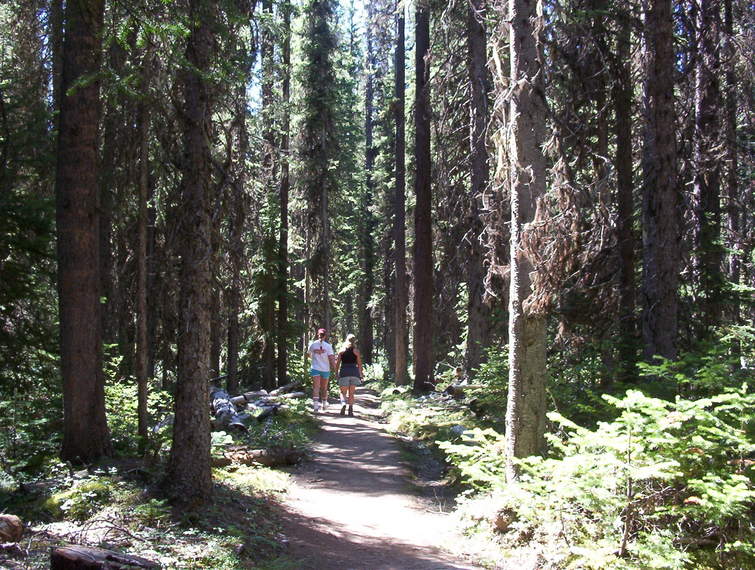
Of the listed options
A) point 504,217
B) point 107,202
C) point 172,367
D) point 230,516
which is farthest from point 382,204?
point 230,516

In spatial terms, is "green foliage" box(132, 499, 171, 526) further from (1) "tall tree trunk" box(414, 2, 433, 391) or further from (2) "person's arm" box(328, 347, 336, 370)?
(1) "tall tree trunk" box(414, 2, 433, 391)

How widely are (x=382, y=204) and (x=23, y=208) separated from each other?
989 inches

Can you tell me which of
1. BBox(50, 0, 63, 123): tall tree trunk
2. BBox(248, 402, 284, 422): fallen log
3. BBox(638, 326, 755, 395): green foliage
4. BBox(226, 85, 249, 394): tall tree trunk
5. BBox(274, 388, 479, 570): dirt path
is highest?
BBox(50, 0, 63, 123): tall tree trunk

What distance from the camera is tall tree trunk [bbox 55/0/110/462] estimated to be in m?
8.19

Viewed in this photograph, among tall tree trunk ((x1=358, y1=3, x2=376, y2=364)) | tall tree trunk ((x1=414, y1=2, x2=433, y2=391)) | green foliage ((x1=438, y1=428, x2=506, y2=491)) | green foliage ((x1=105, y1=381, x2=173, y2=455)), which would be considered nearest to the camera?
green foliage ((x1=438, y1=428, x2=506, y2=491))

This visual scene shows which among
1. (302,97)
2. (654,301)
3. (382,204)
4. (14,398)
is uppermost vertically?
(302,97)

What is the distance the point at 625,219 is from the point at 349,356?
24.9ft

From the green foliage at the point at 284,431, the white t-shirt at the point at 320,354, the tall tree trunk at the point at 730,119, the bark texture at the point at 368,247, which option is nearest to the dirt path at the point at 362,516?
the green foliage at the point at 284,431

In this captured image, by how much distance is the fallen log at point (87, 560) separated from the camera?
4.08 meters

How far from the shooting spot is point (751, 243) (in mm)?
13781

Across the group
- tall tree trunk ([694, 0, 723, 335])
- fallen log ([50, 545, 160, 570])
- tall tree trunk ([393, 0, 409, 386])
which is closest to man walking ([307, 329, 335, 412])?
tall tree trunk ([393, 0, 409, 386])

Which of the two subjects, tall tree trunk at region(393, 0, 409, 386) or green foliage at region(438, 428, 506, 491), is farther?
tall tree trunk at region(393, 0, 409, 386)

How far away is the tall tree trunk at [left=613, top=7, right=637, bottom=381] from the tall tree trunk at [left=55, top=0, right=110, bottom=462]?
896 centimetres

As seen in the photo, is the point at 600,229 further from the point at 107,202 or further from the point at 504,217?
the point at 107,202
